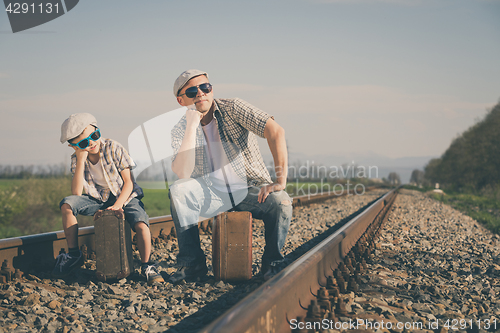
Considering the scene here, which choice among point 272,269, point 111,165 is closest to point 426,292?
point 272,269

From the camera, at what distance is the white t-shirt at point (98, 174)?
3607 millimetres

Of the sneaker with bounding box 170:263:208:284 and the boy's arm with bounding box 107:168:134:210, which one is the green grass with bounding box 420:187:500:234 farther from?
the boy's arm with bounding box 107:168:134:210

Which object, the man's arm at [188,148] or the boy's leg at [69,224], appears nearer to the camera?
the man's arm at [188,148]

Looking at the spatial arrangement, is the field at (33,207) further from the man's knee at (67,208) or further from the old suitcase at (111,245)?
the old suitcase at (111,245)

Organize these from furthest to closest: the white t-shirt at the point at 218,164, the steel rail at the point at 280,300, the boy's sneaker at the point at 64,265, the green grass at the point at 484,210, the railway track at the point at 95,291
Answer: the green grass at the point at 484,210 < the white t-shirt at the point at 218,164 < the boy's sneaker at the point at 64,265 < the railway track at the point at 95,291 < the steel rail at the point at 280,300

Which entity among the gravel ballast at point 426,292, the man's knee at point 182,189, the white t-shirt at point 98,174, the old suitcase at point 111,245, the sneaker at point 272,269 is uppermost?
the white t-shirt at point 98,174

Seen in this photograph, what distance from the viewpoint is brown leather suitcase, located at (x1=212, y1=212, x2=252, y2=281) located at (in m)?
3.21

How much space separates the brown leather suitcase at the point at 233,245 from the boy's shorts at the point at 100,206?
2.39 feet

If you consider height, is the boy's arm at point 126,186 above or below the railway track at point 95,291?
above

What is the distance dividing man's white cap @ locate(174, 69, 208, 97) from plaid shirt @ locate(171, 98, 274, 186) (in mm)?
271

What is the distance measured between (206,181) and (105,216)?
886 millimetres

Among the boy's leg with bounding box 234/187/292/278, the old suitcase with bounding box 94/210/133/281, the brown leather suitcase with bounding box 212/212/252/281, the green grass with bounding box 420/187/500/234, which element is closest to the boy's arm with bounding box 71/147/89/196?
the old suitcase with bounding box 94/210/133/281

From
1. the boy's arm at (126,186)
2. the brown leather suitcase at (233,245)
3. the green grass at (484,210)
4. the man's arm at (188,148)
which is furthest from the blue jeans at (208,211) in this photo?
the green grass at (484,210)

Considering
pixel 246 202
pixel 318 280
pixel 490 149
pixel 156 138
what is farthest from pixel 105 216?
pixel 490 149
